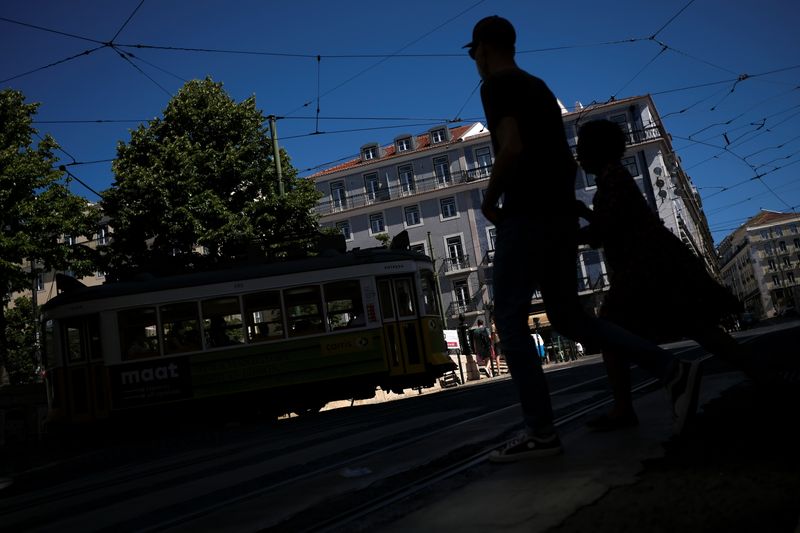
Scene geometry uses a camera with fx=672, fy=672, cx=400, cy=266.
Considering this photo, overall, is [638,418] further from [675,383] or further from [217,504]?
[217,504]

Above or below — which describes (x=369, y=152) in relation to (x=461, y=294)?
above

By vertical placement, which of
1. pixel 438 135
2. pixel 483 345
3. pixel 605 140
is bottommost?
pixel 483 345

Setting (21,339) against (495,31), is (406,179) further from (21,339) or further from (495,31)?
(495,31)

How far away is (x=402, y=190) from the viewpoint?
47875 millimetres

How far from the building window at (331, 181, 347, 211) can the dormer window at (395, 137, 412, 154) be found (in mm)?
4916

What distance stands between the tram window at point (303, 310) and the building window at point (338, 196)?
119ft

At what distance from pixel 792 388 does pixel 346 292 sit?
1079cm

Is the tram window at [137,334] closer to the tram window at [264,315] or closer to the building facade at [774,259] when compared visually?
the tram window at [264,315]

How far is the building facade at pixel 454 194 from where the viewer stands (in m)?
44.4

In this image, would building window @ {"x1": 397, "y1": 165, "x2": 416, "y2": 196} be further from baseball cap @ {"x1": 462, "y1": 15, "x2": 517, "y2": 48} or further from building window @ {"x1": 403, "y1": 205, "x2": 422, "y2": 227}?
baseball cap @ {"x1": 462, "y1": 15, "x2": 517, "y2": 48}

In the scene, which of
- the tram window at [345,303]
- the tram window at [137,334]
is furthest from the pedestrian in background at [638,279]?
the tram window at [137,334]

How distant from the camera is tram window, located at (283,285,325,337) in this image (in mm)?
13078

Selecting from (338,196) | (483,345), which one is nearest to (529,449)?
(483,345)

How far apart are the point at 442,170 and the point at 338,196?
798 cm
